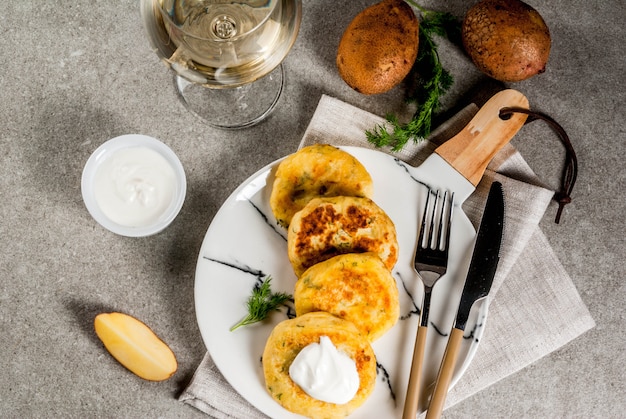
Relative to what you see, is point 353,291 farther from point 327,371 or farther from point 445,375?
point 445,375

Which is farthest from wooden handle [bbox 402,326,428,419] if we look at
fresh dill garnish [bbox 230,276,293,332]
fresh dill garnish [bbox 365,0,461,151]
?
fresh dill garnish [bbox 365,0,461,151]

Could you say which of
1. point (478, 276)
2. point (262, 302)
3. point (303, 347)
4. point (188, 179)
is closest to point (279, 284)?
point (262, 302)

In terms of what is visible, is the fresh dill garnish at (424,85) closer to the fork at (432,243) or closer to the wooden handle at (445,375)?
the fork at (432,243)

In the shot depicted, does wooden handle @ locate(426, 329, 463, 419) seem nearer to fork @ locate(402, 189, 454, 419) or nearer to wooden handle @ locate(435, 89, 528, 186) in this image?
fork @ locate(402, 189, 454, 419)

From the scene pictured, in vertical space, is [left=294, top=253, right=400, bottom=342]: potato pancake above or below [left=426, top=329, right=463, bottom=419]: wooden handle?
above

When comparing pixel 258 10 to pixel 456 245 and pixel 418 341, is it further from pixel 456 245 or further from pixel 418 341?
pixel 418 341
